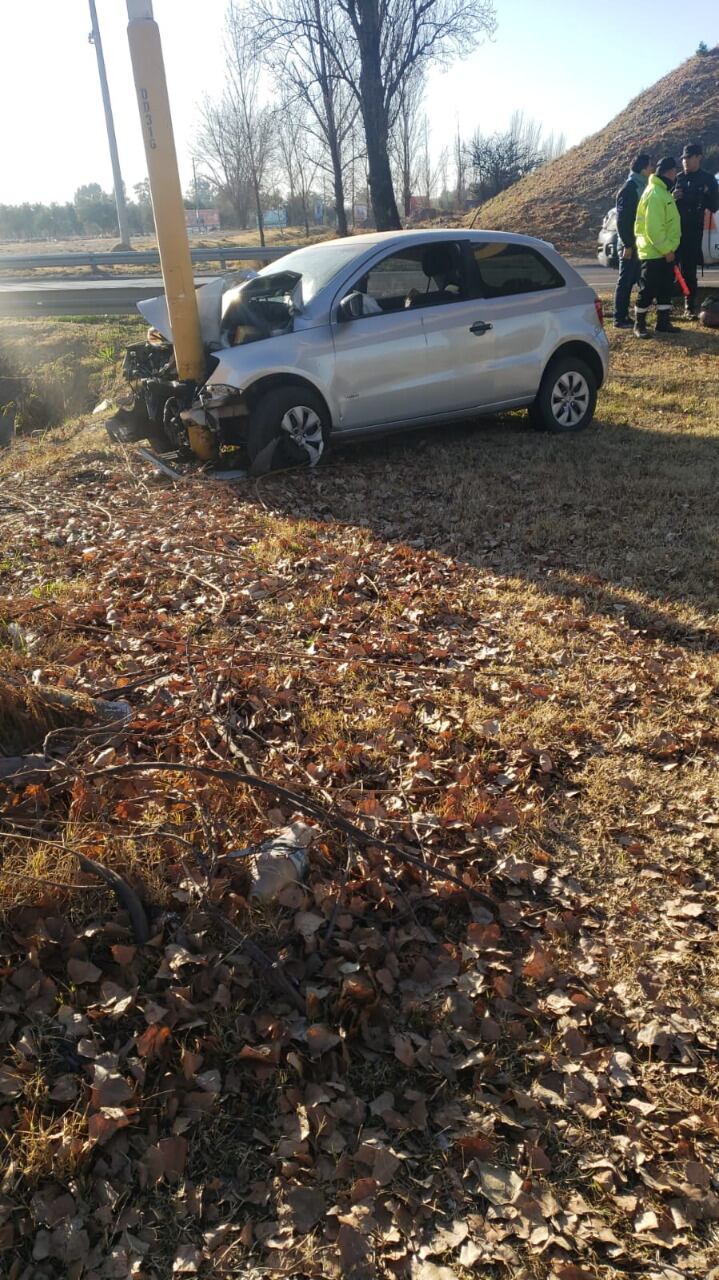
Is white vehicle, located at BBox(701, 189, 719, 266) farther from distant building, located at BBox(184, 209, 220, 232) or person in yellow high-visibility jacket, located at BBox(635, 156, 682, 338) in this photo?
distant building, located at BBox(184, 209, 220, 232)

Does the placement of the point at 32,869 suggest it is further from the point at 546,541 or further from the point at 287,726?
the point at 546,541

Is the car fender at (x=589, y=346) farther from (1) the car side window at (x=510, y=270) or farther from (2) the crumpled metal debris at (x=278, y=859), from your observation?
(2) the crumpled metal debris at (x=278, y=859)

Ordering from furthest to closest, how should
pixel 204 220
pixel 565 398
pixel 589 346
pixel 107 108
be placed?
pixel 204 220 < pixel 107 108 < pixel 565 398 < pixel 589 346

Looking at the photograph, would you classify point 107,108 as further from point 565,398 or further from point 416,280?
point 565,398

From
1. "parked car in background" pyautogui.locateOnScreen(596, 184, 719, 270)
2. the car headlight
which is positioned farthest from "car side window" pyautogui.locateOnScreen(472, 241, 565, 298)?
"parked car in background" pyautogui.locateOnScreen(596, 184, 719, 270)

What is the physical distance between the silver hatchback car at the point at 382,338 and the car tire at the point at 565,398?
0.08ft

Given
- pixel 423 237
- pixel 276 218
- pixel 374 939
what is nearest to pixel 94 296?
pixel 423 237

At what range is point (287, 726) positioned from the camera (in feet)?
12.9

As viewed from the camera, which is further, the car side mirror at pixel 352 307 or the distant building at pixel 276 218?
the distant building at pixel 276 218

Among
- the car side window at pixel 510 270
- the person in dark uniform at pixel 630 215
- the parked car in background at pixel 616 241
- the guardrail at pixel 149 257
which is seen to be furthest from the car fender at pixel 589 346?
the guardrail at pixel 149 257

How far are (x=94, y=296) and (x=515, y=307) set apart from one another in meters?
13.2

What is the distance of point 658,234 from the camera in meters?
11.6

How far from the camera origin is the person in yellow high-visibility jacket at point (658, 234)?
11.4 meters

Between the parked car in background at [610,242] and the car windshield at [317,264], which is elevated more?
the parked car in background at [610,242]
